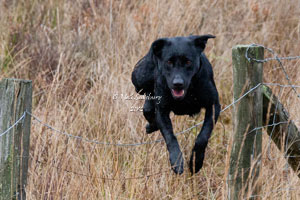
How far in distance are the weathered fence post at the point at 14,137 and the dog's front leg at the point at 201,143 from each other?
108cm

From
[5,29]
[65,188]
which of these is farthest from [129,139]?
[5,29]

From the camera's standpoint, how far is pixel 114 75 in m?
5.34

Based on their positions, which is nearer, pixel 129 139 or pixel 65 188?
pixel 65 188

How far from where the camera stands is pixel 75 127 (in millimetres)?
4766

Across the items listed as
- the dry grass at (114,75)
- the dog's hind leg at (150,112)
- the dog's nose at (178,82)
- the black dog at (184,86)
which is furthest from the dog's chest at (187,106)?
the dry grass at (114,75)

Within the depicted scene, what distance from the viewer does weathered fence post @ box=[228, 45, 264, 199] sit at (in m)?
2.77

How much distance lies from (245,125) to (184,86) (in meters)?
0.47

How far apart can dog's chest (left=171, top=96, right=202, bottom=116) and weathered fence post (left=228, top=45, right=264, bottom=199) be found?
1.29ft

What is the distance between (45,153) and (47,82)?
2.10m

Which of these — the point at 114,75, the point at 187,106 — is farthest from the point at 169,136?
the point at 114,75

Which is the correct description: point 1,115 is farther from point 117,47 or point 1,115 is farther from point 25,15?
point 25,15

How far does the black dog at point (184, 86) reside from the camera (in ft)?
9.87

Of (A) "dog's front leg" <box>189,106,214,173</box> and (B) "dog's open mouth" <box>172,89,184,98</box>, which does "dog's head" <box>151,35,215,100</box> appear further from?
(A) "dog's front leg" <box>189,106,214,173</box>

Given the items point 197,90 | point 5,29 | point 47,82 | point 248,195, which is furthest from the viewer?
point 5,29
